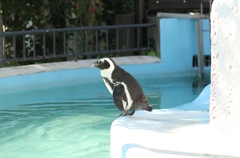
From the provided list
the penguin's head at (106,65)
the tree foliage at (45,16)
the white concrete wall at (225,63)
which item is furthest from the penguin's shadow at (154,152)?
the tree foliage at (45,16)

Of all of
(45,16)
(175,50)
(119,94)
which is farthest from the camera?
(45,16)

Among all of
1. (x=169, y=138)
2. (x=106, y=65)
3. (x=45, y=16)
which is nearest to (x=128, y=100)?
(x=106, y=65)

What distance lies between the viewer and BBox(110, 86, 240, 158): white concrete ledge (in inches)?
180

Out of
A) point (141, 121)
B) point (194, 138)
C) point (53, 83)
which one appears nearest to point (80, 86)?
point (53, 83)

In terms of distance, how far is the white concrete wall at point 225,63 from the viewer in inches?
195

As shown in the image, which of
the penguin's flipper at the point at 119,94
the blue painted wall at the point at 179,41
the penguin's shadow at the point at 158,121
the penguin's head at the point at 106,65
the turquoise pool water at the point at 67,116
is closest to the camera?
the penguin's shadow at the point at 158,121

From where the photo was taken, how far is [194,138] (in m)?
4.93

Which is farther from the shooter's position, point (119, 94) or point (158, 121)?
point (119, 94)

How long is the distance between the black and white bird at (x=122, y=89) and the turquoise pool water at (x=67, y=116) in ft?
2.72

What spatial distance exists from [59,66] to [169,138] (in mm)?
6044

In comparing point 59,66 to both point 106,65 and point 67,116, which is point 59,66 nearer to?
point 67,116

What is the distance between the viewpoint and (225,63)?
5.02 metres

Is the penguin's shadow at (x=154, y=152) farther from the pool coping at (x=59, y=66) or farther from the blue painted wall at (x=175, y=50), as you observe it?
the blue painted wall at (x=175, y=50)

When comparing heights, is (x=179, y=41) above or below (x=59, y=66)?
above
